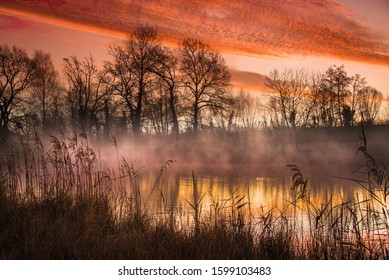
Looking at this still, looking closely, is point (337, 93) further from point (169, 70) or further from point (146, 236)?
point (146, 236)

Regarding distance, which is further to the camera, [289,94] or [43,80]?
[289,94]

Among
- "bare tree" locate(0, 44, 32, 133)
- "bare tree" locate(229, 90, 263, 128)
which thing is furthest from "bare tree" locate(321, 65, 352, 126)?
"bare tree" locate(0, 44, 32, 133)

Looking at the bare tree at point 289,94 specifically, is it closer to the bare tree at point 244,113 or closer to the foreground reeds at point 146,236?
the bare tree at point 244,113

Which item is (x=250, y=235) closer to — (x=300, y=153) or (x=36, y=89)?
(x=36, y=89)

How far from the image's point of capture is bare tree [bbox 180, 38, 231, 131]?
20.1 meters

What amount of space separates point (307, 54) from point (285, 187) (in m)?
4.41

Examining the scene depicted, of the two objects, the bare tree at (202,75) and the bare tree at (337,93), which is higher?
the bare tree at (202,75)

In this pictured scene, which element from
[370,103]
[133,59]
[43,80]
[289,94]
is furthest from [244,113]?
[43,80]

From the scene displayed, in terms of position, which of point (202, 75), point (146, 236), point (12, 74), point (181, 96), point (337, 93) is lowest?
point (146, 236)

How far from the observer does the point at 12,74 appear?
381 inches

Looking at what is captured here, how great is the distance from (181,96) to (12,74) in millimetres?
12719

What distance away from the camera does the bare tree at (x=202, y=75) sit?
20109 millimetres

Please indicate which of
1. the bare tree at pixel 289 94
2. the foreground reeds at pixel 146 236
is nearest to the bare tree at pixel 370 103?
the bare tree at pixel 289 94
